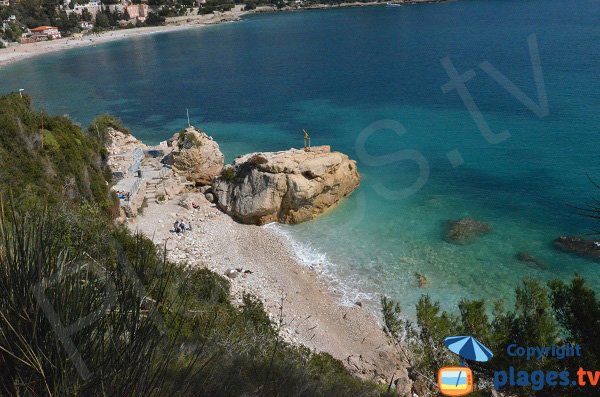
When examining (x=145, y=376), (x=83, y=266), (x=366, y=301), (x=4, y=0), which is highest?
(x=4, y=0)

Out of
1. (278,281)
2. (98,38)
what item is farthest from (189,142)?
(98,38)

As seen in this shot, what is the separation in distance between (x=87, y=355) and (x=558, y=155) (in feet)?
94.4

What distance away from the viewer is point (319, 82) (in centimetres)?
5128

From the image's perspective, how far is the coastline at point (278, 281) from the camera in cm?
1395

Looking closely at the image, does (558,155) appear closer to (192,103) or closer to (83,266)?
(83,266)

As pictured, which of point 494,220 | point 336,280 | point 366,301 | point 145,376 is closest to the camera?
point 145,376

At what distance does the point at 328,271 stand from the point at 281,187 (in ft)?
18.1

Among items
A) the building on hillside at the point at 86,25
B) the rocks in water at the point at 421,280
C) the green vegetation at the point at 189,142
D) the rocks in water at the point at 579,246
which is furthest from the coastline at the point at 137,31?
the rocks in water at the point at 579,246

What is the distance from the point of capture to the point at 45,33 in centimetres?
10594

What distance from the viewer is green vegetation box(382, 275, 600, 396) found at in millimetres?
7328

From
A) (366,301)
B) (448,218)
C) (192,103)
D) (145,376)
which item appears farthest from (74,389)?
(192,103)

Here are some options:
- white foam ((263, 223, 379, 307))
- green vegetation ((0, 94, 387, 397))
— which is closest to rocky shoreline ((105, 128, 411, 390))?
white foam ((263, 223, 379, 307))

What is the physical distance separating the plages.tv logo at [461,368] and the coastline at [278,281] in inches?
123

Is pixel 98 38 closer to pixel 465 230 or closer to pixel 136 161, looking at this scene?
pixel 136 161
